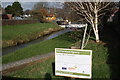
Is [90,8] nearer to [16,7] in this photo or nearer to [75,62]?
[75,62]

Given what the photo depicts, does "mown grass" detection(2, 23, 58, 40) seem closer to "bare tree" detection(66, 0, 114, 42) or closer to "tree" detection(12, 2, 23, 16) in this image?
"bare tree" detection(66, 0, 114, 42)

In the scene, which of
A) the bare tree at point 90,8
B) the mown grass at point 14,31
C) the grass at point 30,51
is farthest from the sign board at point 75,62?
the mown grass at point 14,31

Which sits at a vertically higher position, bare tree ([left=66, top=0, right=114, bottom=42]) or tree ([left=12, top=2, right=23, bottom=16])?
tree ([left=12, top=2, right=23, bottom=16])

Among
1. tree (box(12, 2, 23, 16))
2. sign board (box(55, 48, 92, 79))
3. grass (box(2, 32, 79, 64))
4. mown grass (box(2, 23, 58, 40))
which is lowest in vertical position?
grass (box(2, 32, 79, 64))

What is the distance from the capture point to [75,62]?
4.37 metres

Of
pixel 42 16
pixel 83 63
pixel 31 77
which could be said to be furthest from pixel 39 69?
pixel 42 16

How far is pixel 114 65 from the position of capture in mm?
6746

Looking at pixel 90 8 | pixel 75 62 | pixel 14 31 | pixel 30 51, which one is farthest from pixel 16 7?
pixel 75 62

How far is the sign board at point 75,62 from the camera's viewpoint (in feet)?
14.0

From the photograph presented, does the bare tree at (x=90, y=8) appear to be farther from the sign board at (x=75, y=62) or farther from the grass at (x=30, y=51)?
the sign board at (x=75, y=62)

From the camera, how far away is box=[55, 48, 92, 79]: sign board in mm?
4281

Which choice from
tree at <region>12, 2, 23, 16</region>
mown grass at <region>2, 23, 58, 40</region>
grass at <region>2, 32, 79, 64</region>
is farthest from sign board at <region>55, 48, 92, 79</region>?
tree at <region>12, 2, 23, 16</region>

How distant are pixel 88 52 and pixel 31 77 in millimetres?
2939

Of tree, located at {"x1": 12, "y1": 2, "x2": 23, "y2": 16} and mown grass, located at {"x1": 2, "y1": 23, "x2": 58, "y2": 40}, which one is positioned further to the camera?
tree, located at {"x1": 12, "y1": 2, "x2": 23, "y2": 16}
